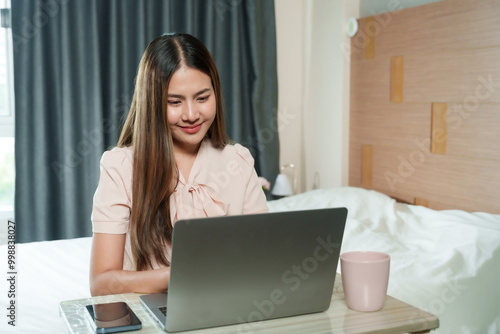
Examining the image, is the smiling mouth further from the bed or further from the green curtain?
the green curtain

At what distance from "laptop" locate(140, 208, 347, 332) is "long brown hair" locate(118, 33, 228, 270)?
1.13 feet

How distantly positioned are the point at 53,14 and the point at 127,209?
7.12 feet

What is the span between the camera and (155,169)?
4.30 ft

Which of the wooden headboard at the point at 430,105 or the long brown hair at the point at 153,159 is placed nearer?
the long brown hair at the point at 153,159

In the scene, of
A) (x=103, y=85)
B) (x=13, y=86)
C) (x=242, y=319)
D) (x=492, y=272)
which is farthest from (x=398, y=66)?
(x=242, y=319)

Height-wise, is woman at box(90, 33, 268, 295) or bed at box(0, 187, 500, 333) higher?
woman at box(90, 33, 268, 295)

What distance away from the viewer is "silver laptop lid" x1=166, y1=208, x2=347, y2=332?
864mm

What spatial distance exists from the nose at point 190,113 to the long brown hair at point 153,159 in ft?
0.16

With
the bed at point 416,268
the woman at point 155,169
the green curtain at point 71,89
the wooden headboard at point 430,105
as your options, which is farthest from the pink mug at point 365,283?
the green curtain at point 71,89

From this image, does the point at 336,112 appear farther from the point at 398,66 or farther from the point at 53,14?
the point at 53,14

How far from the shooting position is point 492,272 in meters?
2.06

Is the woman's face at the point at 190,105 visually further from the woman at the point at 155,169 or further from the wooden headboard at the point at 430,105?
the wooden headboard at the point at 430,105

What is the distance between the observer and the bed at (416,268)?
5.92 ft

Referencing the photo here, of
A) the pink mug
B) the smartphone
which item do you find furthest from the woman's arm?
the pink mug
